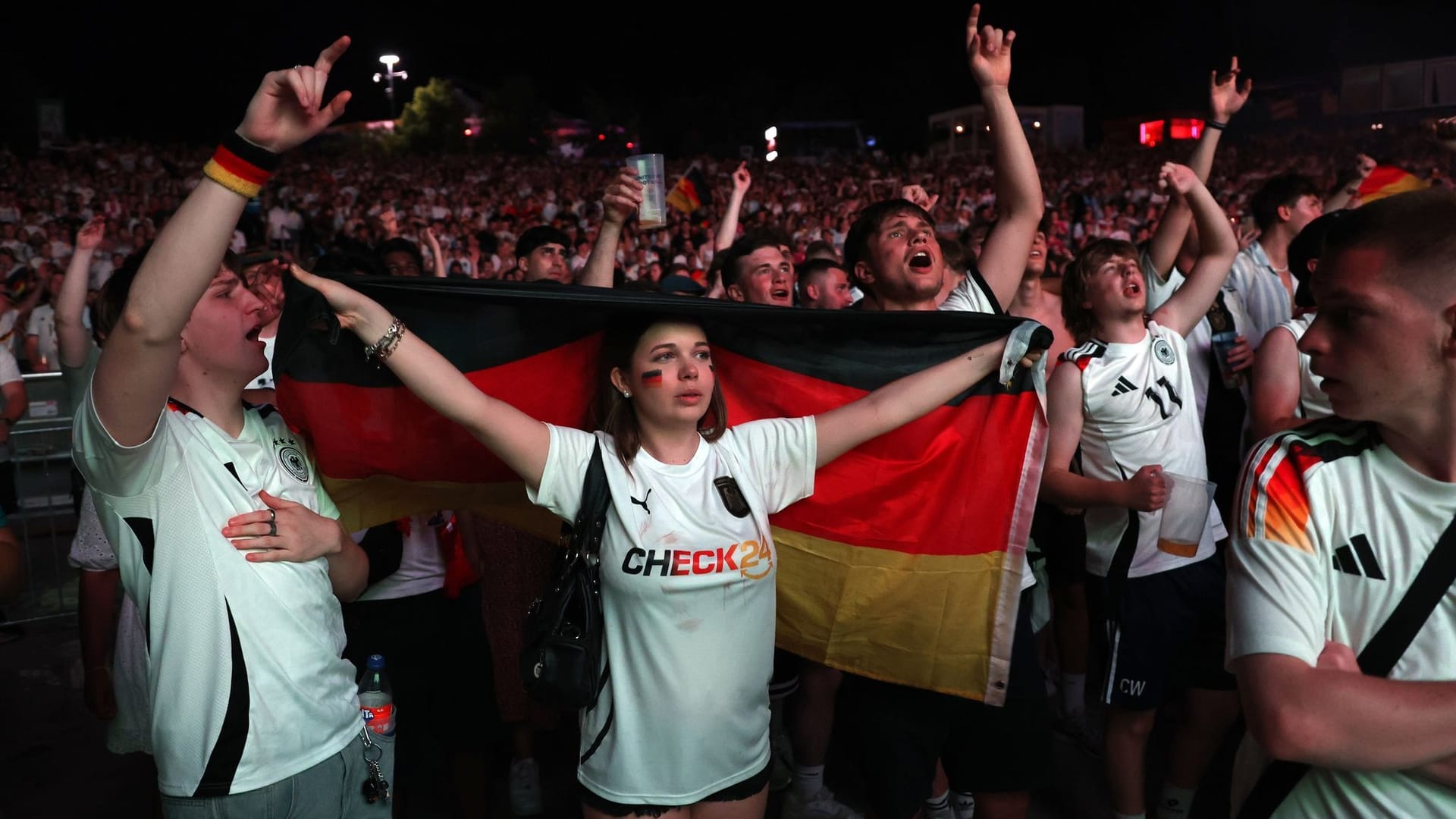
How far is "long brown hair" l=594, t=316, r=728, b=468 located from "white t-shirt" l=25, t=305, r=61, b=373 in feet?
27.5

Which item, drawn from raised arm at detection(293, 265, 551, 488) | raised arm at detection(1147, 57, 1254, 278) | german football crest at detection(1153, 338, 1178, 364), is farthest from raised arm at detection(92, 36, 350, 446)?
raised arm at detection(1147, 57, 1254, 278)

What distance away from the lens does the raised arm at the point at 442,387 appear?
2.44 metres

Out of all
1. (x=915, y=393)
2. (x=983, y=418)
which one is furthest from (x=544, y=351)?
(x=983, y=418)

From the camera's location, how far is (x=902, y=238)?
374 cm

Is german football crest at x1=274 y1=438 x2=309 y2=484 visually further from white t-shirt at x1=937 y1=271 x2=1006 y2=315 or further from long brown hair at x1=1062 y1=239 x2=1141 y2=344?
Result: long brown hair at x1=1062 y1=239 x2=1141 y2=344

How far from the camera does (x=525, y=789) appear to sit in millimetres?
4344

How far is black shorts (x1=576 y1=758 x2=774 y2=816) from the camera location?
266 centimetres

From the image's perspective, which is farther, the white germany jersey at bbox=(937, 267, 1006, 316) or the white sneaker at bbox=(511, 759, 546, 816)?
the white sneaker at bbox=(511, 759, 546, 816)

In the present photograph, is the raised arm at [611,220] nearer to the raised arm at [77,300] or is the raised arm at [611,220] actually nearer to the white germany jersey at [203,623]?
the white germany jersey at [203,623]

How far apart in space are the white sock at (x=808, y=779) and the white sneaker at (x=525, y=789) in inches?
42.4

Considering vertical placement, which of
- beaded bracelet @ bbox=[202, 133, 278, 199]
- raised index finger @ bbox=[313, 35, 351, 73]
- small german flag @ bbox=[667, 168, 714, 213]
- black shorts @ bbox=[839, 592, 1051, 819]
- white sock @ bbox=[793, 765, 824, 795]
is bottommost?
white sock @ bbox=[793, 765, 824, 795]

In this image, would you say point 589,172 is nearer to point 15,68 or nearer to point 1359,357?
point 15,68

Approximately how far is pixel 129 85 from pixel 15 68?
13520 millimetres

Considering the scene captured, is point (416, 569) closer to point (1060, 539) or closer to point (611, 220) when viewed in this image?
point (611, 220)
